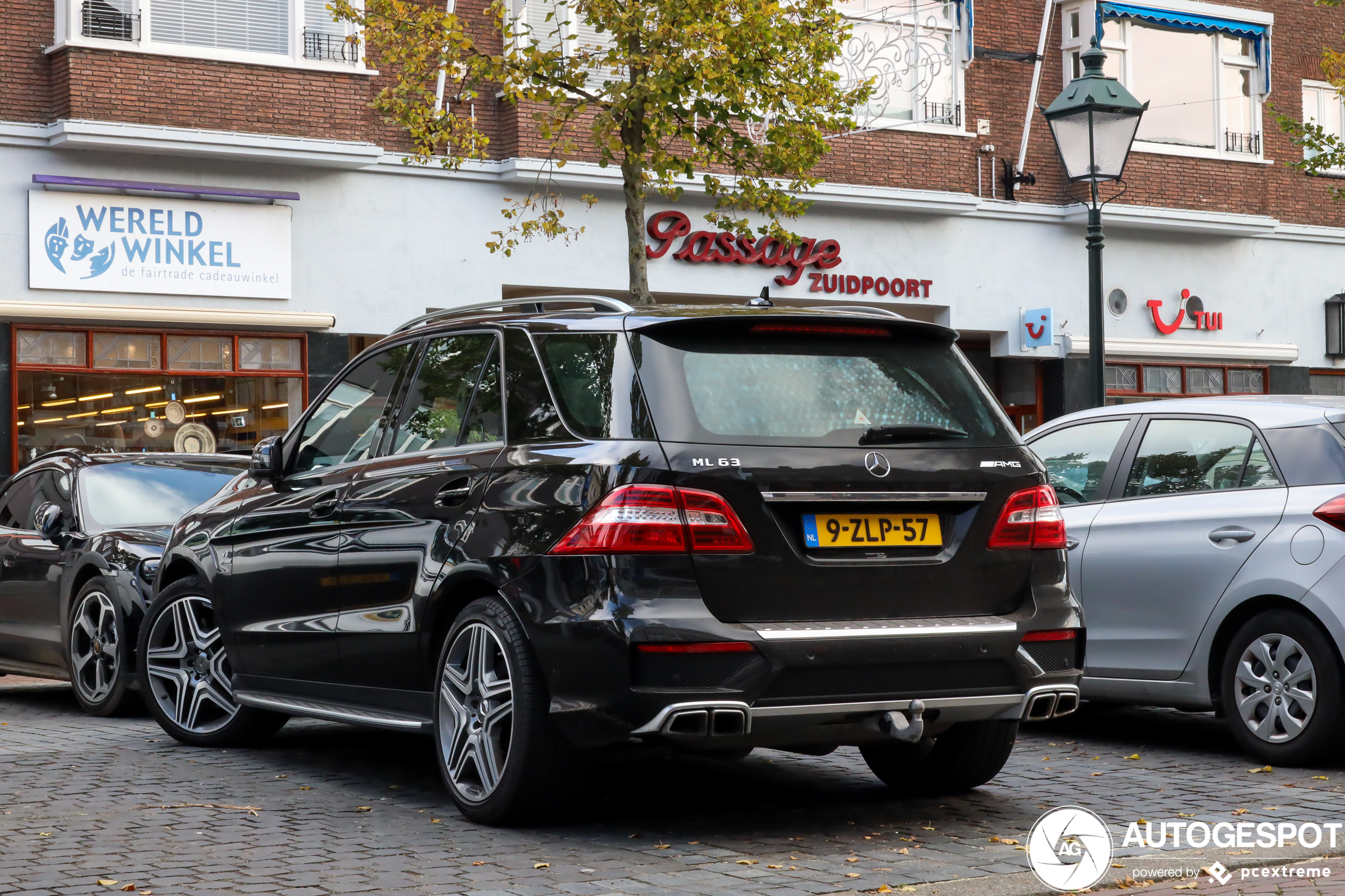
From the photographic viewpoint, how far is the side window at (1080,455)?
8773 millimetres

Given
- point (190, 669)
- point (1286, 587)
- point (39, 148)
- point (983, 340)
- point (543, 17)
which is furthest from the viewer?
point (983, 340)

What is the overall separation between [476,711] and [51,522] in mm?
5001

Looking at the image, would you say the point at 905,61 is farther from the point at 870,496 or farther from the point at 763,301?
the point at 870,496

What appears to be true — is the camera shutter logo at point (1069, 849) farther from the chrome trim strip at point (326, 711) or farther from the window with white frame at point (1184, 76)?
the window with white frame at point (1184, 76)

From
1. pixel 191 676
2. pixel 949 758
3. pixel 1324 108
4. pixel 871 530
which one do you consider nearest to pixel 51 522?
pixel 191 676

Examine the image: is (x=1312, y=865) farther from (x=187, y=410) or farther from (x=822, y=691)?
(x=187, y=410)

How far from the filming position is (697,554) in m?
5.53

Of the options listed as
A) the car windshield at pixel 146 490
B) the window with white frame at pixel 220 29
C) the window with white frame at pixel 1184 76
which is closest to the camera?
the car windshield at pixel 146 490

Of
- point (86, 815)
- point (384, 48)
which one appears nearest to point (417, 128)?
point (384, 48)

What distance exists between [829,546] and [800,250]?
17.4 m

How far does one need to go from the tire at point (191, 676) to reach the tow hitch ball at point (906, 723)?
3.36 meters

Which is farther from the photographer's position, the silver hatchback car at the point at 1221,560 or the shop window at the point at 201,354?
the shop window at the point at 201,354

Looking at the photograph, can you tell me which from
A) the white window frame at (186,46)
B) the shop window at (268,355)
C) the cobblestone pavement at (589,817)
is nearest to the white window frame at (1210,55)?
the white window frame at (186,46)

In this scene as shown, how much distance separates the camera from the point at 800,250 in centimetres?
2286
